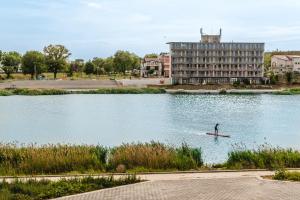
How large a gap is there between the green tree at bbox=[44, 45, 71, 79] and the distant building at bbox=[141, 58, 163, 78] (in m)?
34.2

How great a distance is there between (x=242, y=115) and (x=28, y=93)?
65.4 m

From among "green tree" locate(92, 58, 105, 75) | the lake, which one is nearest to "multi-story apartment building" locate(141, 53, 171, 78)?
"green tree" locate(92, 58, 105, 75)

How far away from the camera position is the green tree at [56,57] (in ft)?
530

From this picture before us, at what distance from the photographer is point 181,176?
66.2 feet

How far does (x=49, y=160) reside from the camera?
72.0 feet

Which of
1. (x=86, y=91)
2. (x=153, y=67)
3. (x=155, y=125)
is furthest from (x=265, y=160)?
(x=153, y=67)

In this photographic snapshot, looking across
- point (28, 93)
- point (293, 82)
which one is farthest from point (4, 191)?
point (293, 82)

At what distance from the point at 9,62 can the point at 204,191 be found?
155662 mm

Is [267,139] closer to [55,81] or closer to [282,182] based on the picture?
[282,182]

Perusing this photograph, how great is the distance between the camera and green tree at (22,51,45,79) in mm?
155250

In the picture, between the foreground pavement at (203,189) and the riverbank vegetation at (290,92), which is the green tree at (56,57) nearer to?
the riverbank vegetation at (290,92)

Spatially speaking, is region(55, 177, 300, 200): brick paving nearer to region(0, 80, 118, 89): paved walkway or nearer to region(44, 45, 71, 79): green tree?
region(0, 80, 118, 89): paved walkway

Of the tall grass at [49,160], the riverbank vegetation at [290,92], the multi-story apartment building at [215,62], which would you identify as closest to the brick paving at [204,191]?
the tall grass at [49,160]

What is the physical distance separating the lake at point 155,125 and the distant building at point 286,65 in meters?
84.0
